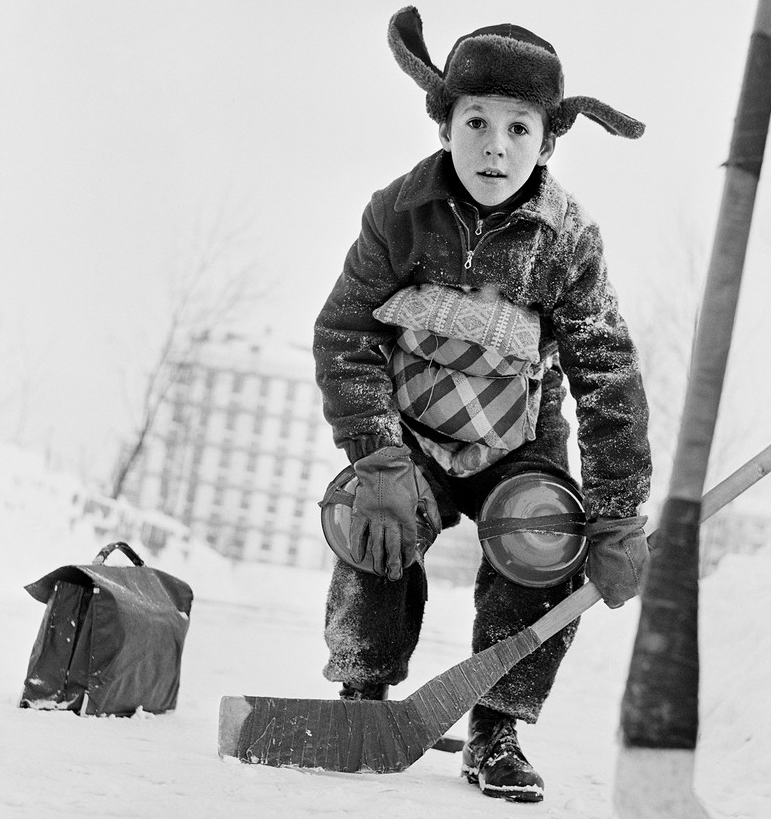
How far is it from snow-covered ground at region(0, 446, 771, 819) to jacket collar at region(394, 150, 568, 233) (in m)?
0.87

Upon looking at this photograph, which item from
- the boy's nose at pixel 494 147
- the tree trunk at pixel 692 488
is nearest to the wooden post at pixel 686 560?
the tree trunk at pixel 692 488

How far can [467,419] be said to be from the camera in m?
1.65

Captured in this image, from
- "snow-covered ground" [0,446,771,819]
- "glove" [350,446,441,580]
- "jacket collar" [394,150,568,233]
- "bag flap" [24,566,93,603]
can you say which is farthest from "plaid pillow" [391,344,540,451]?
"bag flap" [24,566,93,603]

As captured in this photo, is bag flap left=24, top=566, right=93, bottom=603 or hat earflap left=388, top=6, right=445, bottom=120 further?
bag flap left=24, top=566, right=93, bottom=603

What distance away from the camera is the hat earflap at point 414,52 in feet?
5.44

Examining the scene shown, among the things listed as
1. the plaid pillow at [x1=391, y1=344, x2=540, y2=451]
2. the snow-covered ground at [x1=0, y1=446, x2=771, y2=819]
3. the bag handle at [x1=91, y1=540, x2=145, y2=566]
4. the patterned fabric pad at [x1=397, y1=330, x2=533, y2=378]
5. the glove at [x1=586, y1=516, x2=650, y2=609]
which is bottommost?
the snow-covered ground at [x1=0, y1=446, x2=771, y2=819]

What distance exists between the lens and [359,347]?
168cm

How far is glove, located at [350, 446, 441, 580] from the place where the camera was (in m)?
1.53

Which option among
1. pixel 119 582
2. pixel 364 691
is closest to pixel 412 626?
pixel 364 691

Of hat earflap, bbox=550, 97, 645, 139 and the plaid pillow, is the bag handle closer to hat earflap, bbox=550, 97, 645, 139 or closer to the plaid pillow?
the plaid pillow

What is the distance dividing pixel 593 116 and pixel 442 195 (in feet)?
0.95

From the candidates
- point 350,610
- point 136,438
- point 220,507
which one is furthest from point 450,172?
point 220,507

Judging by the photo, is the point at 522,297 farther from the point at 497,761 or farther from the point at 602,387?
the point at 497,761

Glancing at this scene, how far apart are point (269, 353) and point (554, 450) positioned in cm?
1236
